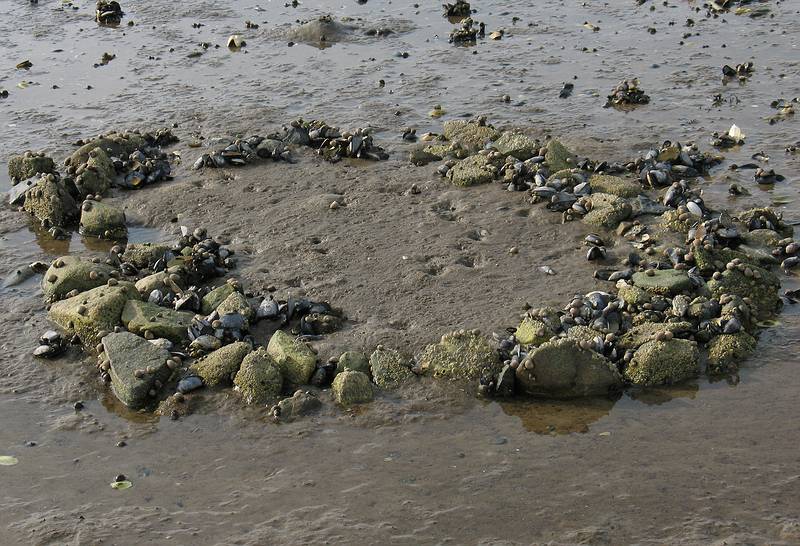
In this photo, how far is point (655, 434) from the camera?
759 cm

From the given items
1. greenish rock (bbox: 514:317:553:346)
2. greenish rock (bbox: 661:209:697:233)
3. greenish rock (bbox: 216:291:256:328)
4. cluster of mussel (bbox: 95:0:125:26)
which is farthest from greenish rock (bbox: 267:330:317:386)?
cluster of mussel (bbox: 95:0:125:26)

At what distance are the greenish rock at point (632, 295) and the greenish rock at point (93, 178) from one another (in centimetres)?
742

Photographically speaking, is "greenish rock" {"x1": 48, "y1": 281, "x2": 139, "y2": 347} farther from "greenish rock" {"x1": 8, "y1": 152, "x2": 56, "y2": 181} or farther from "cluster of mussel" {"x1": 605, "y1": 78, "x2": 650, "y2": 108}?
"cluster of mussel" {"x1": 605, "y1": 78, "x2": 650, "y2": 108}

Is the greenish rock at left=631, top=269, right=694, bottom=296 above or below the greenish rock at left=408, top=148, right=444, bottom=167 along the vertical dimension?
below

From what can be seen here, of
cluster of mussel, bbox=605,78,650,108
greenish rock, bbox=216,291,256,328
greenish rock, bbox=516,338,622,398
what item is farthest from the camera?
cluster of mussel, bbox=605,78,650,108

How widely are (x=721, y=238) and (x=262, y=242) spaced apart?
17.6 feet

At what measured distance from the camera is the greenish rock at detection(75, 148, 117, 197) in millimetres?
12711

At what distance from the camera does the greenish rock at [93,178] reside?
41.7ft

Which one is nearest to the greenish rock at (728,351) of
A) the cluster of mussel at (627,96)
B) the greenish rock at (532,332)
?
the greenish rock at (532,332)

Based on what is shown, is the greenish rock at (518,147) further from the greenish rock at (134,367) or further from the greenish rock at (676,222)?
the greenish rock at (134,367)

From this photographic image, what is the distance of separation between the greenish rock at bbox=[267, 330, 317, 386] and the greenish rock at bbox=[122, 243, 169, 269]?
270 centimetres

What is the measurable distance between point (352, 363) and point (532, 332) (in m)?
1.72

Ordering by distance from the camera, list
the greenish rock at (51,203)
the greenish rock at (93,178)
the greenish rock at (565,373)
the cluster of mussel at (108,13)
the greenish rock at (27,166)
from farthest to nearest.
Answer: the cluster of mussel at (108,13)
the greenish rock at (27,166)
the greenish rock at (93,178)
the greenish rock at (51,203)
the greenish rock at (565,373)

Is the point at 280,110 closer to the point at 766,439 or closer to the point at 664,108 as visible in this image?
the point at 664,108
